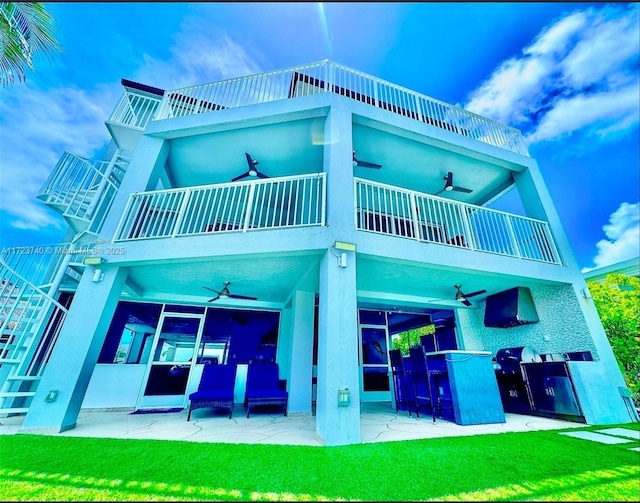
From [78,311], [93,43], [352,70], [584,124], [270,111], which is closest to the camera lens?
[78,311]

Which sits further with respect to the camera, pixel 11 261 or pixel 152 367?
pixel 152 367

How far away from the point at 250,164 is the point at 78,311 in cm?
433

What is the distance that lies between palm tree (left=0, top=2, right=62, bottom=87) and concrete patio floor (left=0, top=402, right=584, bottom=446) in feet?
19.9

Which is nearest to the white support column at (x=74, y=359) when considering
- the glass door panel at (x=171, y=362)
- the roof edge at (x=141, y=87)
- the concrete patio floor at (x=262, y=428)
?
the concrete patio floor at (x=262, y=428)

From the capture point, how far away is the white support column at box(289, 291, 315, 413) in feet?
19.7

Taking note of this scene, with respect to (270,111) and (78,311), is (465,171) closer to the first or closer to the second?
(270,111)

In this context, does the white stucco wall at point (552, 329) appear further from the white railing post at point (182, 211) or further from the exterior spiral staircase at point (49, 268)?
the exterior spiral staircase at point (49, 268)

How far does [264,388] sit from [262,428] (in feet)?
5.85

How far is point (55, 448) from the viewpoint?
2.89m

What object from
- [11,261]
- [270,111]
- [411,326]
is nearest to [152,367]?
[11,261]

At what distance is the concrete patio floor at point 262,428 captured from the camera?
353 centimetres

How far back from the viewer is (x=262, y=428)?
13.7 feet

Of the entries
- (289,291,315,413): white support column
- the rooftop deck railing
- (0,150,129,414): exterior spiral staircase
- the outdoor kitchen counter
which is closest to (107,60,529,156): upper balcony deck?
the rooftop deck railing

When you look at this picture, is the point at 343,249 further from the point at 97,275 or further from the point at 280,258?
the point at 97,275
